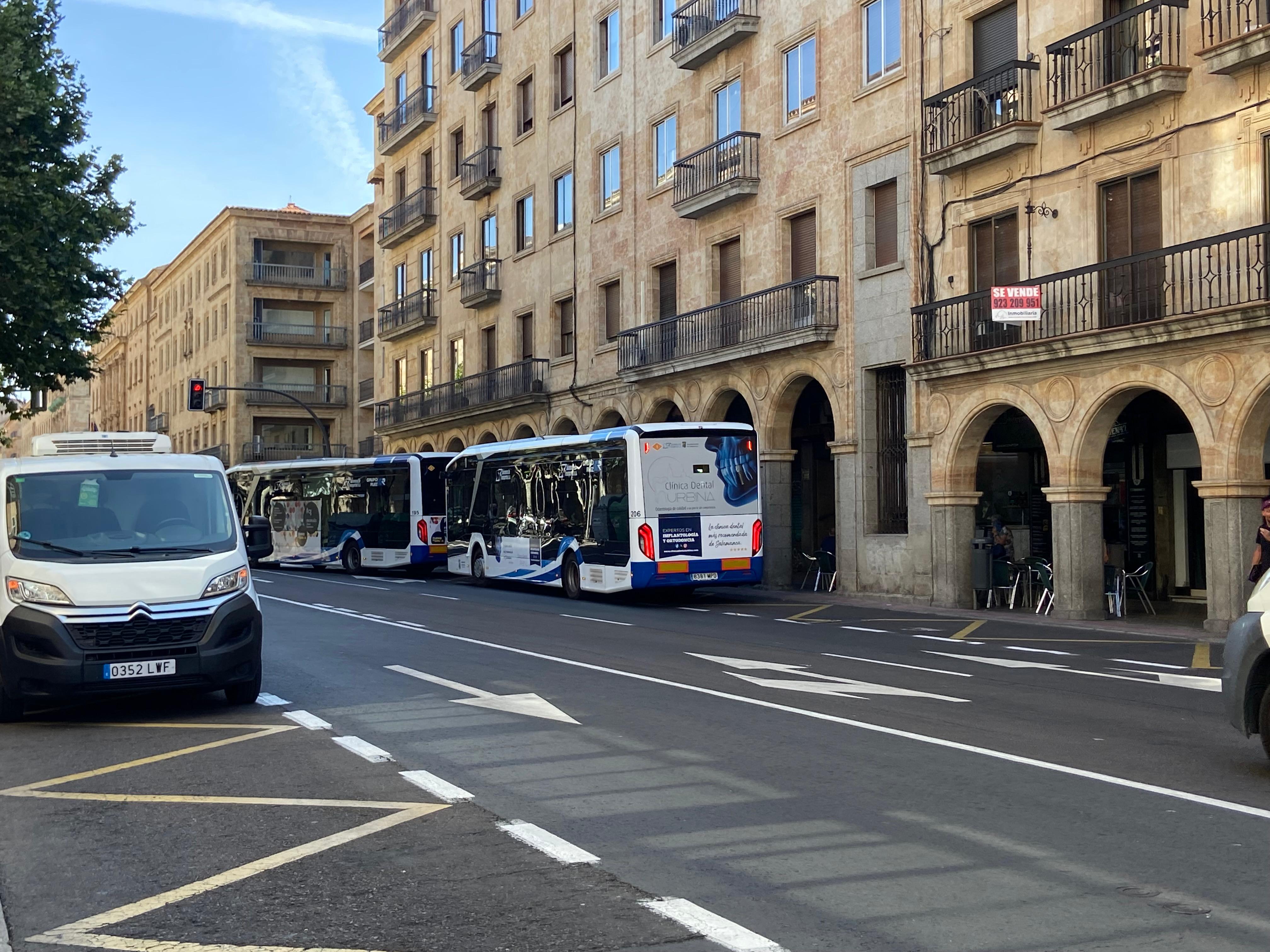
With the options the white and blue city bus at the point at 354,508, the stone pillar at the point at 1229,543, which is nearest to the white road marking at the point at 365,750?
the stone pillar at the point at 1229,543

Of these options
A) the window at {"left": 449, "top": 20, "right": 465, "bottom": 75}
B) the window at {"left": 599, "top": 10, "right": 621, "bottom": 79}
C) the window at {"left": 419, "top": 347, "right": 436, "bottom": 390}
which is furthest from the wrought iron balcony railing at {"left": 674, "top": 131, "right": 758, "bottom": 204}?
the window at {"left": 419, "top": 347, "right": 436, "bottom": 390}

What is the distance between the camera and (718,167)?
1225 inches

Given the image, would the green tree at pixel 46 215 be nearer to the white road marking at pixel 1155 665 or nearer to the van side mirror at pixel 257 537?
the van side mirror at pixel 257 537

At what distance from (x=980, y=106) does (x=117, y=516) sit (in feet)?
57.2

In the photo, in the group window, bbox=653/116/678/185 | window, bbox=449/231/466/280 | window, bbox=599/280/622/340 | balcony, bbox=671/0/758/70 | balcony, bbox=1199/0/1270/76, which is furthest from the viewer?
window, bbox=449/231/466/280

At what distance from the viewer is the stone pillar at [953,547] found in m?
24.2

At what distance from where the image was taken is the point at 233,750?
901cm

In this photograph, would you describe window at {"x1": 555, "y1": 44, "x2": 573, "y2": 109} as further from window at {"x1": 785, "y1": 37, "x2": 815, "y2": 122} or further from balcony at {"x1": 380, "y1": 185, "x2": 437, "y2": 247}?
window at {"x1": 785, "y1": 37, "x2": 815, "y2": 122}

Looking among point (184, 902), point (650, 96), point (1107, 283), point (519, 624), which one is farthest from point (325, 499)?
point (184, 902)

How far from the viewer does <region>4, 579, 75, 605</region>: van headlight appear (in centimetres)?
995

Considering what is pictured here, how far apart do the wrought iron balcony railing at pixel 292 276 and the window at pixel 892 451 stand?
166ft

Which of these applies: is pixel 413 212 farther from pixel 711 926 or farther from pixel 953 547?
pixel 711 926

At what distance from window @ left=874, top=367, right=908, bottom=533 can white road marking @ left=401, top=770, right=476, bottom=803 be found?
62.6 feet

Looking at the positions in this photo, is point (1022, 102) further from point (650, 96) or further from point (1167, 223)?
point (650, 96)
